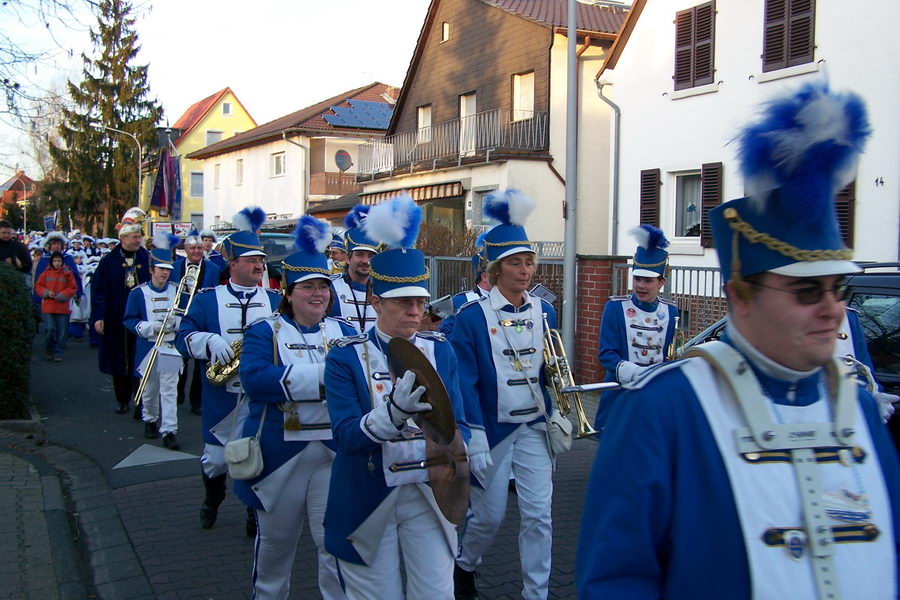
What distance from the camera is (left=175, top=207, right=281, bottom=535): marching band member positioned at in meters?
5.97

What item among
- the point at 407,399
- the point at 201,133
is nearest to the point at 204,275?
the point at 407,399

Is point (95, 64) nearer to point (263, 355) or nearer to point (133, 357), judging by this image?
point (133, 357)

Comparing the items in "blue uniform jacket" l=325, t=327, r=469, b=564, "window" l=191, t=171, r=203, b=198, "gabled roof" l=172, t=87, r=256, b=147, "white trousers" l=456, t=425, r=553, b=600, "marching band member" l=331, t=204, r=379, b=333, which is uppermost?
"gabled roof" l=172, t=87, r=256, b=147

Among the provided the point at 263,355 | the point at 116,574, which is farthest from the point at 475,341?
the point at 116,574

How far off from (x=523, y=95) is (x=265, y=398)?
22.8 metres

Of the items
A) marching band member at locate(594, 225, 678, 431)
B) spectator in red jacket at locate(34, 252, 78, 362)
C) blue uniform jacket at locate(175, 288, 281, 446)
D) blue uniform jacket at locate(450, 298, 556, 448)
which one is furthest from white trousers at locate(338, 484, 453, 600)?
spectator in red jacket at locate(34, 252, 78, 362)

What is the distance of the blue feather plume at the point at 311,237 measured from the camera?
16.1 ft

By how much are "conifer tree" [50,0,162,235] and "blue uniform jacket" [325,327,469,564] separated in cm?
5426

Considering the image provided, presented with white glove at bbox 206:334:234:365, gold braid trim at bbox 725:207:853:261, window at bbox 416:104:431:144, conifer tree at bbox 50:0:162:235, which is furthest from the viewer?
conifer tree at bbox 50:0:162:235

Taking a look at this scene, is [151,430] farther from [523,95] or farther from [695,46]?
[523,95]

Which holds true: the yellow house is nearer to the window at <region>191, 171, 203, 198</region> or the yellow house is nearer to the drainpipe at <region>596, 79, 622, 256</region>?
the window at <region>191, 171, 203, 198</region>

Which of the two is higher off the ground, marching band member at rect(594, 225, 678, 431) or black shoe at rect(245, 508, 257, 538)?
marching band member at rect(594, 225, 678, 431)

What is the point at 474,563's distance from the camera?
5.15 meters

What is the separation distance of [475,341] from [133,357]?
6939 millimetres
